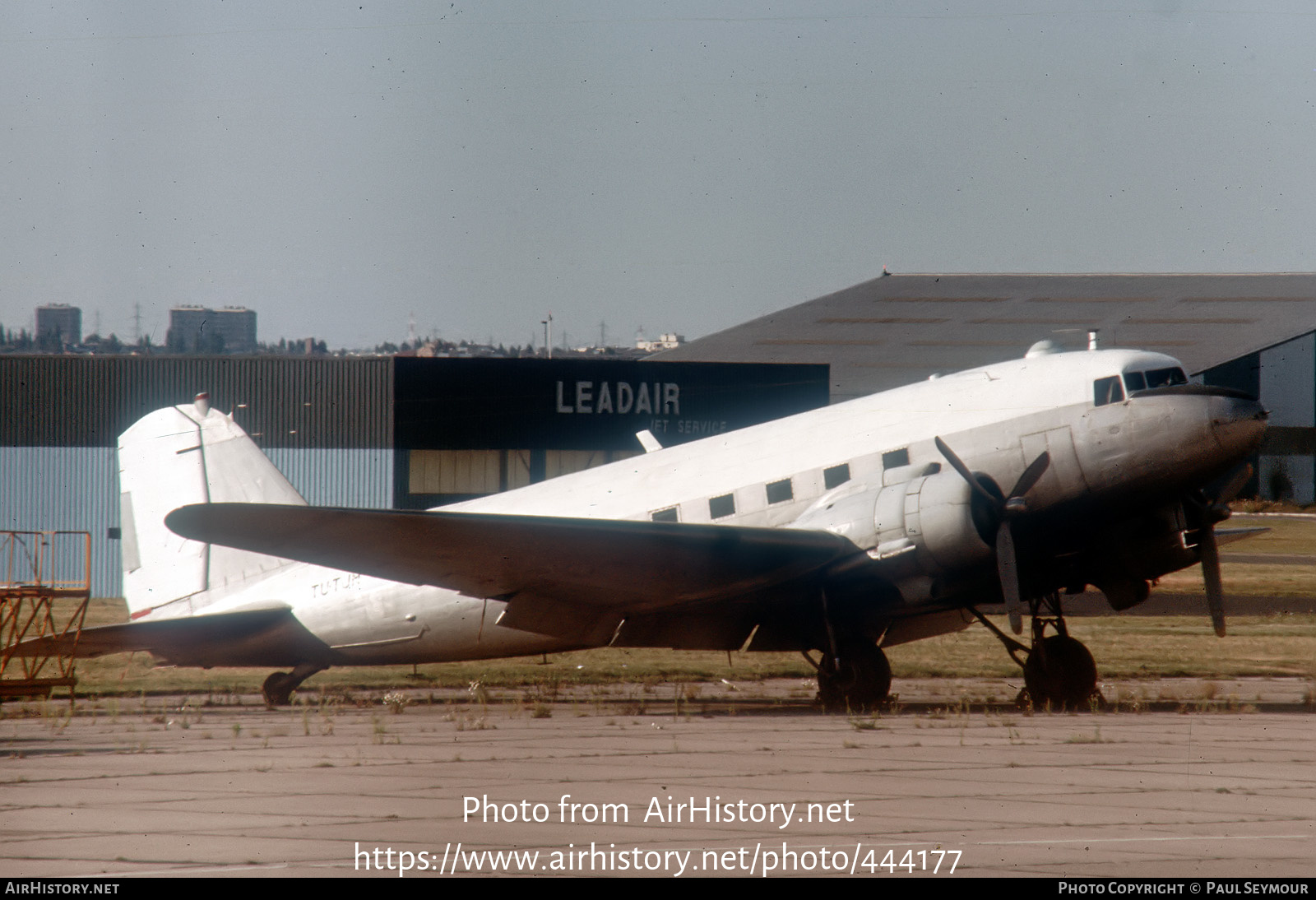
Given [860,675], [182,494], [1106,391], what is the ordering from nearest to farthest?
[1106,391] → [860,675] → [182,494]

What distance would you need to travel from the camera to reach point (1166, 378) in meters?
13.9

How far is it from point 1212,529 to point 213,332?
28156 millimetres

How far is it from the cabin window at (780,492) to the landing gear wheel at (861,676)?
5.96 ft

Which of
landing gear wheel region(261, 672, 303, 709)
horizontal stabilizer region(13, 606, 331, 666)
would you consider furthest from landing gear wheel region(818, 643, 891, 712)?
landing gear wheel region(261, 672, 303, 709)

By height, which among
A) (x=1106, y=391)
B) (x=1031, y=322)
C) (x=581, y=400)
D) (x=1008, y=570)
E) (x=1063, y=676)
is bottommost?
(x=1063, y=676)

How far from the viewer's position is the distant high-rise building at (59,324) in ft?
96.3

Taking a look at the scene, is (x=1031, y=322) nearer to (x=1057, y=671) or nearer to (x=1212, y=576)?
(x=1212, y=576)

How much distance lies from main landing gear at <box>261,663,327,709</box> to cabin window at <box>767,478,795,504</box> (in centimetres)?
570

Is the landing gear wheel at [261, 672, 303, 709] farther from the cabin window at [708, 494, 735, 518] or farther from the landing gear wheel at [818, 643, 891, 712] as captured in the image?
the landing gear wheel at [818, 643, 891, 712]

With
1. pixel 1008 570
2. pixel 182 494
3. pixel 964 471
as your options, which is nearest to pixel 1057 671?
pixel 1008 570

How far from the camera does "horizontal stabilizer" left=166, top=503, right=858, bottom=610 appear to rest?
39.8 feet

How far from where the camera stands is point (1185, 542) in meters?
14.1

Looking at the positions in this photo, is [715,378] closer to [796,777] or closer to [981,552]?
[981,552]
